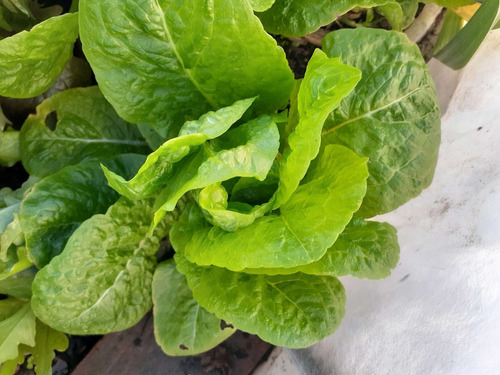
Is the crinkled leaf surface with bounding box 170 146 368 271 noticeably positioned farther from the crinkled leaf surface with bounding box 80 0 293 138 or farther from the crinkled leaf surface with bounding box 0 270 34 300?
the crinkled leaf surface with bounding box 0 270 34 300

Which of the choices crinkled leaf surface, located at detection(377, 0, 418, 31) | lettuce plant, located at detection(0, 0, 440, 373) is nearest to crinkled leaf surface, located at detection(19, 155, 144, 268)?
lettuce plant, located at detection(0, 0, 440, 373)

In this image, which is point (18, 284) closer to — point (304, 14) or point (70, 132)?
point (70, 132)

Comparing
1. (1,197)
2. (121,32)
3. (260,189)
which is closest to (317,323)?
(260,189)

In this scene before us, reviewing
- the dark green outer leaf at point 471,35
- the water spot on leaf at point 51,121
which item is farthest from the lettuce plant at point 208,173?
the dark green outer leaf at point 471,35

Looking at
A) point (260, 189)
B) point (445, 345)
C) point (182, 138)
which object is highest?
point (182, 138)

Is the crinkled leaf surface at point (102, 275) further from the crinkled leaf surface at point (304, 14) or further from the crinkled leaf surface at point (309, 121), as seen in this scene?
the crinkled leaf surface at point (304, 14)

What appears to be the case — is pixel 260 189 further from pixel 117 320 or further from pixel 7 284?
pixel 7 284

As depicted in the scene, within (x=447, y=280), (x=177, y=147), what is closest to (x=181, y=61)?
(x=177, y=147)
